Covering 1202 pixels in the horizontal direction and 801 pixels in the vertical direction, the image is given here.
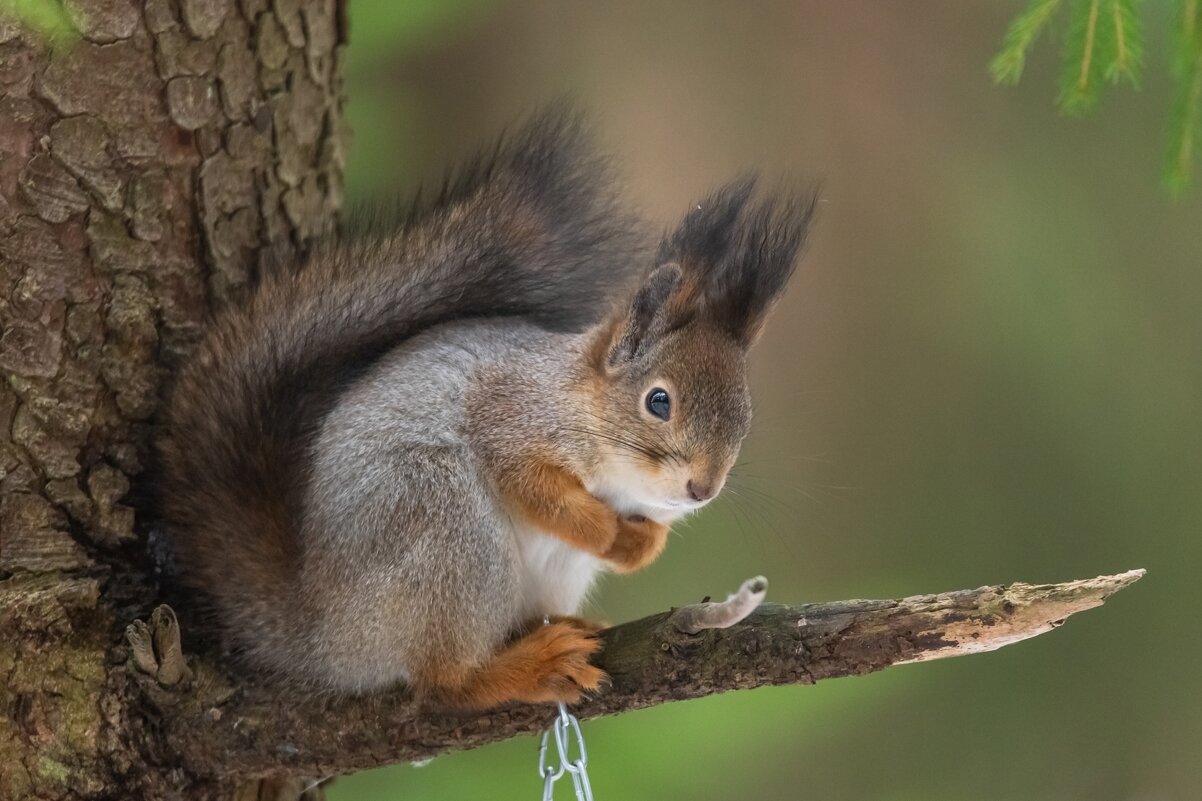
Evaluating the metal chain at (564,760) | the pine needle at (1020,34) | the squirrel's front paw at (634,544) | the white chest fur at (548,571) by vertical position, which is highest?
the pine needle at (1020,34)

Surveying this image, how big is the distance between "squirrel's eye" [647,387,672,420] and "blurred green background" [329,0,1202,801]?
3.92 feet

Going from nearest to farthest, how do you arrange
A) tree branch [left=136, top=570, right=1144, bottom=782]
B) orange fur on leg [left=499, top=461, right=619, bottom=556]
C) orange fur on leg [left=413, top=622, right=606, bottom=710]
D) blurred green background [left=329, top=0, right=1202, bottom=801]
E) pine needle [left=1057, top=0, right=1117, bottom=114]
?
tree branch [left=136, top=570, right=1144, bottom=782], pine needle [left=1057, top=0, right=1117, bottom=114], orange fur on leg [left=413, top=622, right=606, bottom=710], orange fur on leg [left=499, top=461, right=619, bottom=556], blurred green background [left=329, top=0, right=1202, bottom=801]

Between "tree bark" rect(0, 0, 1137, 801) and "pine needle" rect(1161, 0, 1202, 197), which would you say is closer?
"pine needle" rect(1161, 0, 1202, 197)

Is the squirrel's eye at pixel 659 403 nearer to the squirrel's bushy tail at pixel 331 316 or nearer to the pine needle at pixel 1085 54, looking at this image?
the squirrel's bushy tail at pixel 331 316

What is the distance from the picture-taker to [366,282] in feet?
5.59

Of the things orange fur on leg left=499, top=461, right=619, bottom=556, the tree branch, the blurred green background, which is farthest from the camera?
the blurred green background

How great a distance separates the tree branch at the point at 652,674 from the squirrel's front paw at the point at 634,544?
0.68 ft

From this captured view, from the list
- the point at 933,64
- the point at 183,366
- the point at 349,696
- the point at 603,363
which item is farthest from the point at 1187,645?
the point at 183,366

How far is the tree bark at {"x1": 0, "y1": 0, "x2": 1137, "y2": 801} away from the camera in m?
1.37

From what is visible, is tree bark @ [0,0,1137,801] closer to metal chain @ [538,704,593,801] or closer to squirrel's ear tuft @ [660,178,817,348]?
metal chain @ [538,704,593,801]

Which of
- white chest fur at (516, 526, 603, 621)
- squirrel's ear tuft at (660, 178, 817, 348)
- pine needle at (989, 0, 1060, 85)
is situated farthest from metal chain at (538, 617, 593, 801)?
pine needle at (989, 0, 1060, 85)

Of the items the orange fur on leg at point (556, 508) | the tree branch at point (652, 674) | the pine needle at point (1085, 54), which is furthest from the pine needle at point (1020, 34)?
the orange fur on leg at point (556, 508)

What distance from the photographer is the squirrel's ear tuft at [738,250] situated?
1626 mm

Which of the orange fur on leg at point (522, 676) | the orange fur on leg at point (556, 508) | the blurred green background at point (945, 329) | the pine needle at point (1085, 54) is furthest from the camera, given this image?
the blurred green background at point (945, 329)
